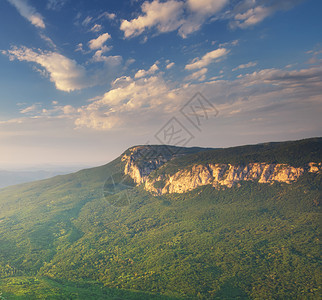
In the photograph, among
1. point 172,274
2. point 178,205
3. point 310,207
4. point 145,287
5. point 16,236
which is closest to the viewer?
point 145,287

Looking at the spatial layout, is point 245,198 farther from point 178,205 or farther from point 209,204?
point 178,205

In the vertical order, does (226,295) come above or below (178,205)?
below

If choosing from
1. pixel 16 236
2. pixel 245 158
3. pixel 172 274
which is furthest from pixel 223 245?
pixel 16 236

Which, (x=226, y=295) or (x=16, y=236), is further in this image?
(x=16, y=236)

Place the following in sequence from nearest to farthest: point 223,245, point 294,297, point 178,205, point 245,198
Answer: point 294,297, point 223,245, point 245,198, point 178,205


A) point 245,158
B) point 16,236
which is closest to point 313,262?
point 245,158

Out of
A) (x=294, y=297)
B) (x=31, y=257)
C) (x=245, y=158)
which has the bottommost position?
(x=294, y=297)

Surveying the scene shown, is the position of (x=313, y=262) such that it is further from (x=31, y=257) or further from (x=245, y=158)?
(x=31, y=257)
